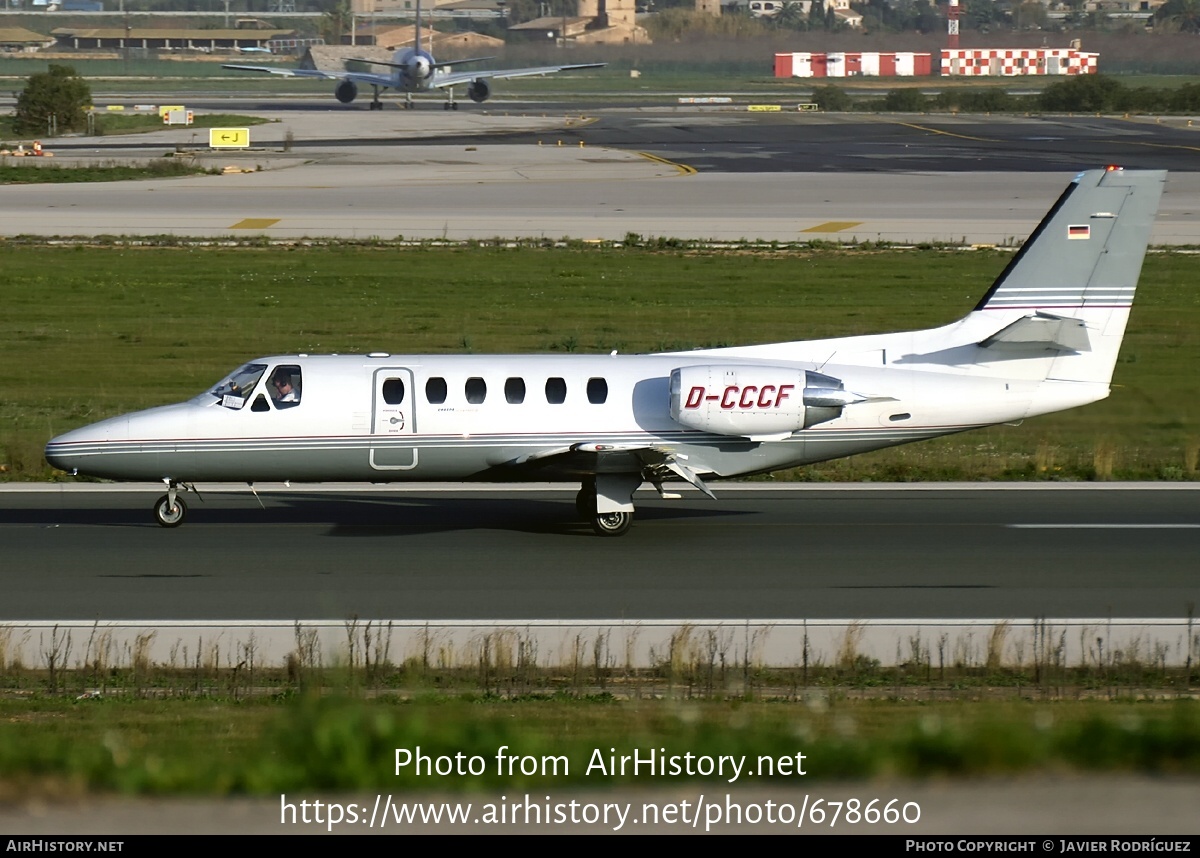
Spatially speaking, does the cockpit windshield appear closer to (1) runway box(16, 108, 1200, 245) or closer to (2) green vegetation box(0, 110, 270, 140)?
(1) runway box(16, 108, 1200, 245)

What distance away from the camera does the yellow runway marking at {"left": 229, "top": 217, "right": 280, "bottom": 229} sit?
57.4m

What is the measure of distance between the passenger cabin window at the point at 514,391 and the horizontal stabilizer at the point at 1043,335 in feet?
21.1

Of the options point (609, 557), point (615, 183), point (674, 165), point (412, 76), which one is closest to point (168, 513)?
point (609, 557)

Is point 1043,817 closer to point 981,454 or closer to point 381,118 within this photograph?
point 981,454

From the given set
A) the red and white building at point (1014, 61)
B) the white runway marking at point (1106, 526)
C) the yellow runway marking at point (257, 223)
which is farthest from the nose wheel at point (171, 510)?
the red and white building at point (1014, 61)

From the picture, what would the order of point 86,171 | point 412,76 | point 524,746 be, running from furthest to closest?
point 412,76 < point 86,171 < point 524,746

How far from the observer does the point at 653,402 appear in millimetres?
21281

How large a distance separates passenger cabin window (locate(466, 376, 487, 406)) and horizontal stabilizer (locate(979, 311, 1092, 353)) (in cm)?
694

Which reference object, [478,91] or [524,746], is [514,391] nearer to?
[524,746]

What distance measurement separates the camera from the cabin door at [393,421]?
20953 millimetres

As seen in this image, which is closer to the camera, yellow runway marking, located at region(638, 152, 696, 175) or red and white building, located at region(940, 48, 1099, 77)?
yellow runway marking, located at region(638, 152, 696, 175)

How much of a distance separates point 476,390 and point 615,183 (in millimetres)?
52177

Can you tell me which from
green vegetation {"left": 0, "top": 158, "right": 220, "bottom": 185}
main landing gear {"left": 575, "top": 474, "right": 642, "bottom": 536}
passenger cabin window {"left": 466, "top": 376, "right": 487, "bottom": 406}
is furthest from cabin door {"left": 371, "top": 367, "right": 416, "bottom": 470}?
green vegetation {"left": 0, "top": 158, "right": 220, "bottom": 185}

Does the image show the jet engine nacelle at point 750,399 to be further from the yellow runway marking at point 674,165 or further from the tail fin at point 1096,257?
the yellow runway marking at point 674,165
